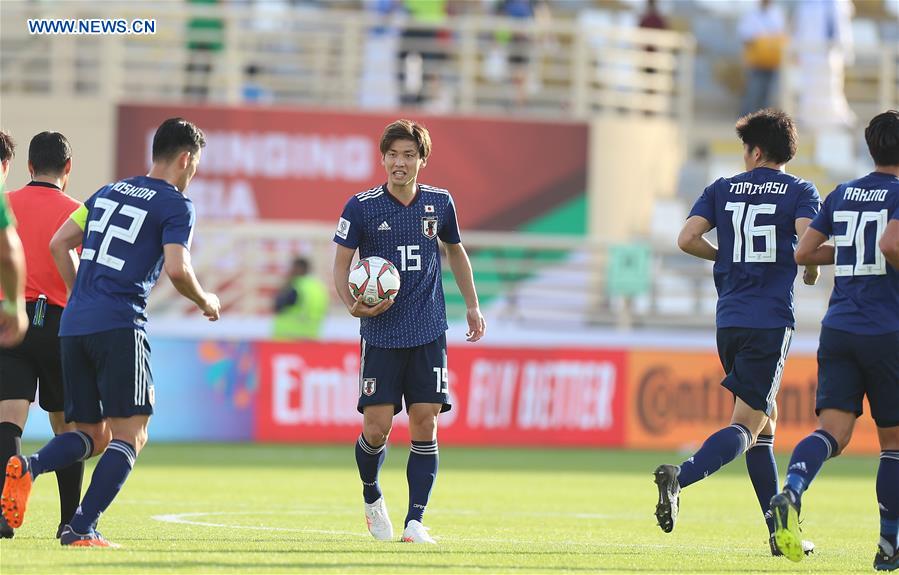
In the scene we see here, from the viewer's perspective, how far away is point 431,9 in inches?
1078

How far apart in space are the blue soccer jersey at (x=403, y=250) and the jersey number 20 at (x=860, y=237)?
7.64 feet

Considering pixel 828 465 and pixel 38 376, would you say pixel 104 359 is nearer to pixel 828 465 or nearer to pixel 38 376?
pixel 38 376

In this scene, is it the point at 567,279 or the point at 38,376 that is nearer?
the point at 38,376

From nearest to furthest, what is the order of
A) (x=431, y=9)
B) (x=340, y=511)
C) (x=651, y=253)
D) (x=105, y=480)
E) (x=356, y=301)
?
1. (x=105, y=480)
2. (x=356, y=301)
3. (x=340, y=511)
4. (x=651, y=253)
5. (x=431, y=9)

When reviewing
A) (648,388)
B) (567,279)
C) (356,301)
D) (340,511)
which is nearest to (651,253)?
(567,279)

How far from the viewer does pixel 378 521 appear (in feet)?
31.8

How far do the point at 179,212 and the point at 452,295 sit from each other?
16.6 metres

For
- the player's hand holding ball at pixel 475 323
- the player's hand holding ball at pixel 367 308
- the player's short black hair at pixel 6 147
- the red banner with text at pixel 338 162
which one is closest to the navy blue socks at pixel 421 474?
the player's hand holding ball at pixel 475 323

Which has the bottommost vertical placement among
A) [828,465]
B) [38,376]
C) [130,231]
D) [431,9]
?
[828,465]

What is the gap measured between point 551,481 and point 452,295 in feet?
29.6

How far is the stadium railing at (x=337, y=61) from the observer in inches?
1033

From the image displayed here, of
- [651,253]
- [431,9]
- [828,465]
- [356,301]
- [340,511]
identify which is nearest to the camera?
[356,301]

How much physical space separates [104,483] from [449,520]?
3.73 meters

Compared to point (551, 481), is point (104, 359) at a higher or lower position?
higher
